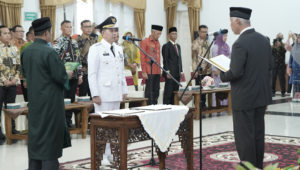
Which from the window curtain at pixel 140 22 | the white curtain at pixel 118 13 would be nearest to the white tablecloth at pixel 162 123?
the white curtain at pixel 118 13

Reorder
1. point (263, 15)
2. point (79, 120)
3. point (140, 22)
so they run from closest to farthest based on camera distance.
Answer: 1. point (79, 120)
2. point (140, 22)
3. point (263, 15)

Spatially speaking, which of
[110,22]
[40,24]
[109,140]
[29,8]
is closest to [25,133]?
[110,22]

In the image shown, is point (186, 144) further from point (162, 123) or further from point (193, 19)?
point (193, 19)

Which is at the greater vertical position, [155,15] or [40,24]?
[155,15]

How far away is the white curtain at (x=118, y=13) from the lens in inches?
413

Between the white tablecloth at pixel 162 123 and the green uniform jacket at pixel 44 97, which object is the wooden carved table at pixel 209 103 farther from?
the green uniform jacket at pixel 44 97

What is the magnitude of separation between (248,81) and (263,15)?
8867 millimetres

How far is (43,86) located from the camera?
283 cm

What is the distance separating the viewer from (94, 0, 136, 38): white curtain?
1049 cm

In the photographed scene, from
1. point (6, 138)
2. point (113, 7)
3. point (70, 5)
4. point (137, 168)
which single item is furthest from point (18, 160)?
point (113, 7)

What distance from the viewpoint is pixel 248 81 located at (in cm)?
309

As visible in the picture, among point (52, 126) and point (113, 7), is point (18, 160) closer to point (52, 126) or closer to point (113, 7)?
point (52, 126)

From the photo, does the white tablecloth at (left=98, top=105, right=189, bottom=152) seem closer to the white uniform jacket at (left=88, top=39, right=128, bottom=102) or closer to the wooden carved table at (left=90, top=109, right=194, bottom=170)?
the wooden carved table at (left=90, top=109, right=194, bottom=170)

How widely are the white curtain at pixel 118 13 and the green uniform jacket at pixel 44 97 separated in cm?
771
